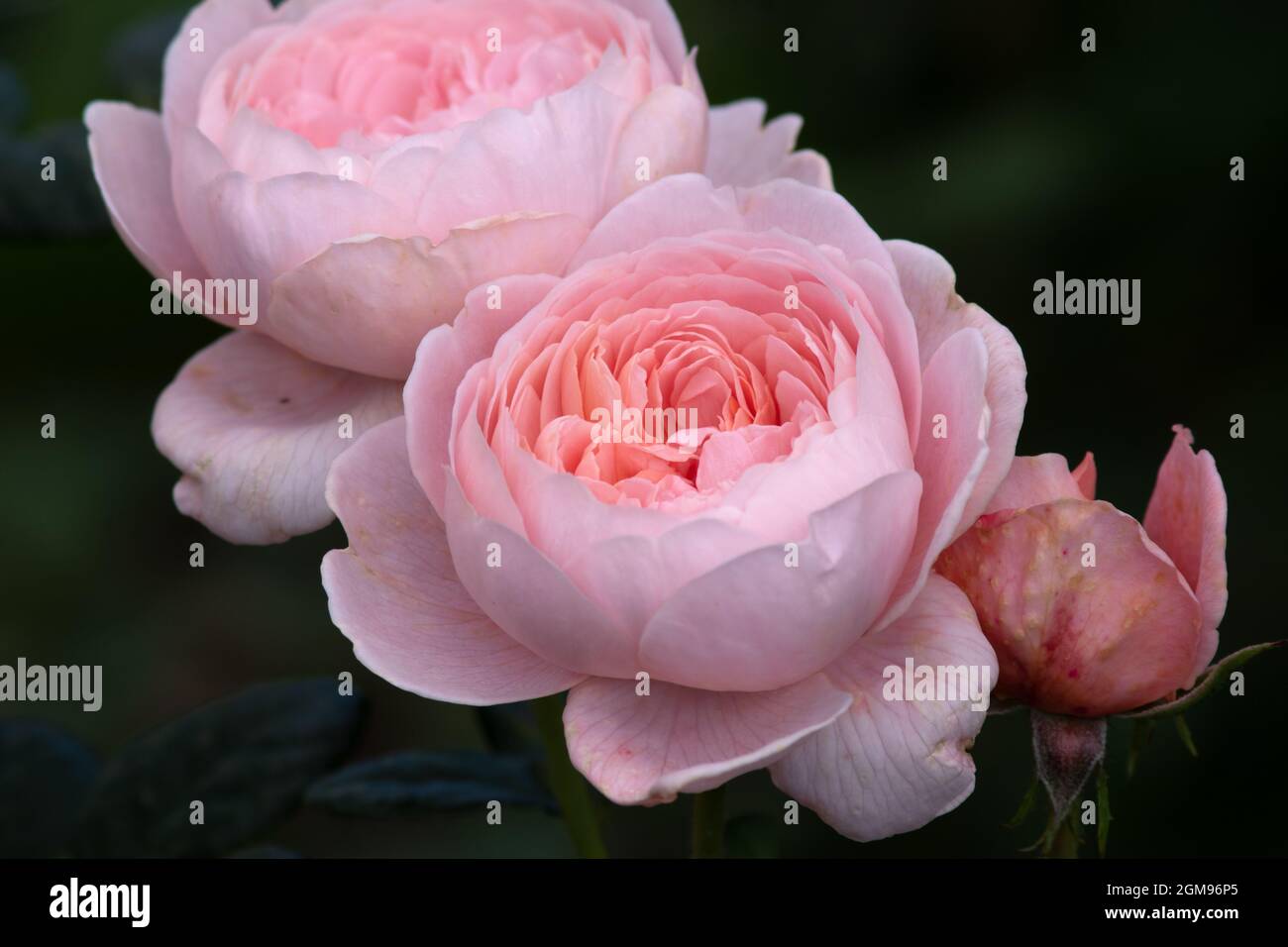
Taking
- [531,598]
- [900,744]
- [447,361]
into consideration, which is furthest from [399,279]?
[900,744]

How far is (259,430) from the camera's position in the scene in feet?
2.04

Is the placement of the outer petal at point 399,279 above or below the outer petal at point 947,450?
above

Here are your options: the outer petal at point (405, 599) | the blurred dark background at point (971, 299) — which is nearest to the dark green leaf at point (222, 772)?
the outer petal at point (405, 599)

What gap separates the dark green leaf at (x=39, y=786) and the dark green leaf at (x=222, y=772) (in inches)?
1.8

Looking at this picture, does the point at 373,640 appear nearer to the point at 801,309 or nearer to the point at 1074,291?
the point at 801,309

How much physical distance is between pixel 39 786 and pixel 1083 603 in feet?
1.95

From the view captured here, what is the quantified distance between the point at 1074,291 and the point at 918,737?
273 millimetres

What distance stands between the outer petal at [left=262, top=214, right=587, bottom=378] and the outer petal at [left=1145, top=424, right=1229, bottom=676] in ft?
0.77

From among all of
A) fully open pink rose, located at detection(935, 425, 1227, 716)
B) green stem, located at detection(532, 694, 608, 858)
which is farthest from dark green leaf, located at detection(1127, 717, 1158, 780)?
green stem, located at detection(532, 694, 608, 858)

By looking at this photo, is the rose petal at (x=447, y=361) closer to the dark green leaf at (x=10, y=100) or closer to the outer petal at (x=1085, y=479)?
the outer petal at (x=1085, y=479)

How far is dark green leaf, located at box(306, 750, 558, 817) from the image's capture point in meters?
0.75

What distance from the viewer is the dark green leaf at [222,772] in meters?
0.76

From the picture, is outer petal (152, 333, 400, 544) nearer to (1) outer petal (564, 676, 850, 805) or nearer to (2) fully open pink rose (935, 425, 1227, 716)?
(1) outer petal (564, 676, 850, 805)

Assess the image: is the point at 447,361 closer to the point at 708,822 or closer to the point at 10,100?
the point at 708,822
